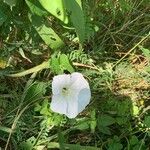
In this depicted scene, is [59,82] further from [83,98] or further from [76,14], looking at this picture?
[76,14]

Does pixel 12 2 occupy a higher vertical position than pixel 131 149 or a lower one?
higher

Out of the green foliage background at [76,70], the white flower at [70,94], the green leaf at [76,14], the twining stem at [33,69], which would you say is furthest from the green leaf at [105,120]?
the green leaf at [76,14]

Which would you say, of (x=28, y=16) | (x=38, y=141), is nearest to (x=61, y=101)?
(x=38, y=141)

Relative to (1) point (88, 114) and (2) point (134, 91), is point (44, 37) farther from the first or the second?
(2) point (134, 91)

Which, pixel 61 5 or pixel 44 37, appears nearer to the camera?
pixel 61 5

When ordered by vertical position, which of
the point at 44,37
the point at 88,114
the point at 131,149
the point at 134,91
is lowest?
the point at 131,149

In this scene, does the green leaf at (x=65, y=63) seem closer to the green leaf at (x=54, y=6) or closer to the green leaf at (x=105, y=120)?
the green leaf at (x=105, y=120)

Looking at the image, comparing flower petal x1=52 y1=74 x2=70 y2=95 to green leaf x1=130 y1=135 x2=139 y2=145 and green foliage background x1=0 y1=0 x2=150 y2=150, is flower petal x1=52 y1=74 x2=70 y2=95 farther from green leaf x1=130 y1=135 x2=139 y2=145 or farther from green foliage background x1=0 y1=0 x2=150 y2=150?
green leaf x1=130 y1=135 x2=139 y2=145
